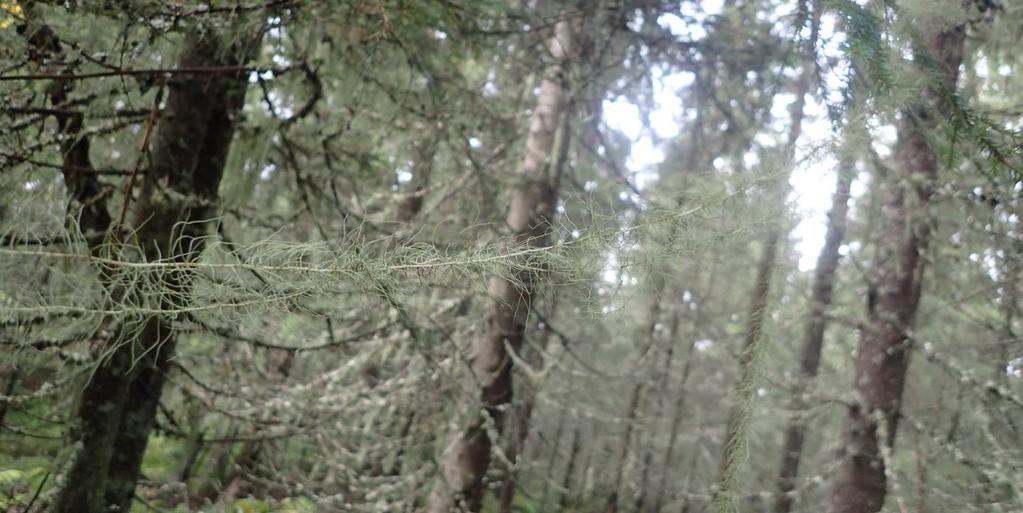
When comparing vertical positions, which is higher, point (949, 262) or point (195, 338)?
point (949, 262)

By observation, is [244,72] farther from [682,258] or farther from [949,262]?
[949,262]

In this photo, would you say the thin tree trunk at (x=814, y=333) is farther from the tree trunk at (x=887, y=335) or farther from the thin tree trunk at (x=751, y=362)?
the thin tree trunk at (x=751, y=362)

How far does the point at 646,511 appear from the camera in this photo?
1306 centimetres

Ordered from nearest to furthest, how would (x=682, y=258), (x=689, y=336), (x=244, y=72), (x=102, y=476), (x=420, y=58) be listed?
1. (x=682, y=258)
2. (x=102, y=476)
3. (x=244, y=72)
4. (x=420, y=58)
5. (x=689, y=336)

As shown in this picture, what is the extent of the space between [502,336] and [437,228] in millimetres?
1162

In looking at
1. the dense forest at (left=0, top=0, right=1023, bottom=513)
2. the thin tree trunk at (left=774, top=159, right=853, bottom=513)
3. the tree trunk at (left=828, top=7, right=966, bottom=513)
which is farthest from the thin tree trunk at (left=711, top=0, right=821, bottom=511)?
the thin tree trunk at (left=774, top=159, right=853, bottom=513)

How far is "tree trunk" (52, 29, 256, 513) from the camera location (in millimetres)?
3195

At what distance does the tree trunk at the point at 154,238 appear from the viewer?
320cm

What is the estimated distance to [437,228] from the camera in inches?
177

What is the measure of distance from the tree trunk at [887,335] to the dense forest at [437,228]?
18mm

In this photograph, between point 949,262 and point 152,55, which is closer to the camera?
point 152,55

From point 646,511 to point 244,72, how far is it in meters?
11.7

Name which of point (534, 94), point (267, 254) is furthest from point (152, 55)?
point (534, 94)

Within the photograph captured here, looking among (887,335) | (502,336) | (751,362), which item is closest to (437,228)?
(502,336)
